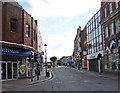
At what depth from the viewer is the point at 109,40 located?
30.7 metres

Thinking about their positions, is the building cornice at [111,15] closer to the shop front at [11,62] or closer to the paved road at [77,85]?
→ the paved road at [77,85]

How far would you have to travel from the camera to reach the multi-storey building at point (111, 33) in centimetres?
2728

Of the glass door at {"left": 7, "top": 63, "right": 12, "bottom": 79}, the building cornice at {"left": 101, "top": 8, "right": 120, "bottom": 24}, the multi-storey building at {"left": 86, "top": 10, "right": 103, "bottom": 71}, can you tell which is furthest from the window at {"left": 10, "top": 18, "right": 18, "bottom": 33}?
the multi-storey building at {"left": 86, "top": 10, "right": 103, "bottom": 71}

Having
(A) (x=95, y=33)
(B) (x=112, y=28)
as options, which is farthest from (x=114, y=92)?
(A) (x=95, y=33)

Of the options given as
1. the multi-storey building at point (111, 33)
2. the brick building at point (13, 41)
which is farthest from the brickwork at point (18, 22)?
the multi-storey building at point (111, 33)

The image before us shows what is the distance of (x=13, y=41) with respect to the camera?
21828 mm

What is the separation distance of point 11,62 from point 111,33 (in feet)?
57.4

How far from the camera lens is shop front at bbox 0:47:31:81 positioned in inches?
827

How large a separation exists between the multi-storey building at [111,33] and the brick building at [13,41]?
1353 cm

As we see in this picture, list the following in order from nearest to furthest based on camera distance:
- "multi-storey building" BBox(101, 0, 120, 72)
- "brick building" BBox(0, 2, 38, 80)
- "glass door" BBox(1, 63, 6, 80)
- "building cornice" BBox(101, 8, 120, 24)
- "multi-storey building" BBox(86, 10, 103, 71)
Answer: "brick building" BBox(0, 2, 38, 80), "glass door" BBox(1, 63, 6, 80), "building cornice" BBox(101, 8, 120, 24), "multi-storey building" BBox(101, 0, 120, 72), "multi-storey building" BBox(86, 10, 103, 71)

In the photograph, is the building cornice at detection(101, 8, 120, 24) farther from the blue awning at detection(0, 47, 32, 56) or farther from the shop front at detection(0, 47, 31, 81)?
the shop front at detection(0, 47, 31, 81)

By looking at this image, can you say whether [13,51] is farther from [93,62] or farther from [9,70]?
[93,62]

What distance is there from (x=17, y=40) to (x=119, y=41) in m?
15.0

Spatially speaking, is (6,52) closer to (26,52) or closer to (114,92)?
(26,52)
